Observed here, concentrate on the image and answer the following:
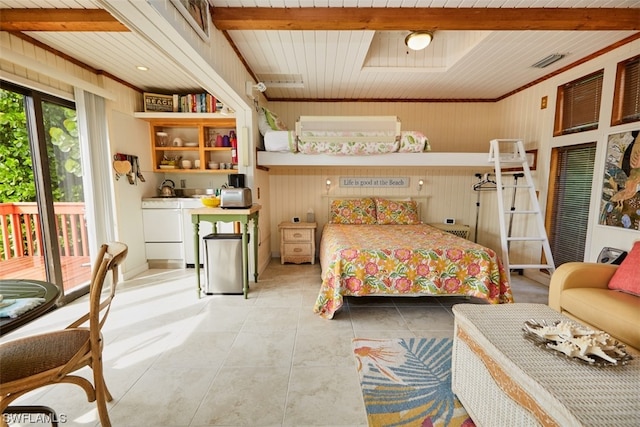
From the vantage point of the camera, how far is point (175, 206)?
3.66 meters

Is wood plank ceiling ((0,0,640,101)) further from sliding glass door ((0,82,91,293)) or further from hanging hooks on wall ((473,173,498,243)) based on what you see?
hanging hooks on wall ((473,173,498,243))

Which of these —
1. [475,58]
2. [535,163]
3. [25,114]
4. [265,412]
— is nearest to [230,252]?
[265,412]

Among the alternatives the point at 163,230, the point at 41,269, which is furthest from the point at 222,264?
the point at 41,269

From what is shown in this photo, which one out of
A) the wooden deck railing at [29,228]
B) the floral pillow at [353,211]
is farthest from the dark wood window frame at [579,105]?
the wooden deck railing at [29,228]

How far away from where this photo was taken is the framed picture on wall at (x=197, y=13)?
1542mm

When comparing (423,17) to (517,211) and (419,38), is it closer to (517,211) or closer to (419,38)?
(419,38)

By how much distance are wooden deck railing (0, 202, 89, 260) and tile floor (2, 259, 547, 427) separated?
740 millimetres

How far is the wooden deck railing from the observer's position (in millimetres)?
2656

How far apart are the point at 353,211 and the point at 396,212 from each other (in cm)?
63

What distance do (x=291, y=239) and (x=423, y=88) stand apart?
2779mm

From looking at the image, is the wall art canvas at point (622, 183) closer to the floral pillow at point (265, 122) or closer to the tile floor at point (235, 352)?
the tile floor at point (235, 352)

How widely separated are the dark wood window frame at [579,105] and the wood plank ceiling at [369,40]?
25 cm

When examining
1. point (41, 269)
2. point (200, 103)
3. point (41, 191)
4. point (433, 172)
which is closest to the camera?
point (41, 191)

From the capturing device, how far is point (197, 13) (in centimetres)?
173
